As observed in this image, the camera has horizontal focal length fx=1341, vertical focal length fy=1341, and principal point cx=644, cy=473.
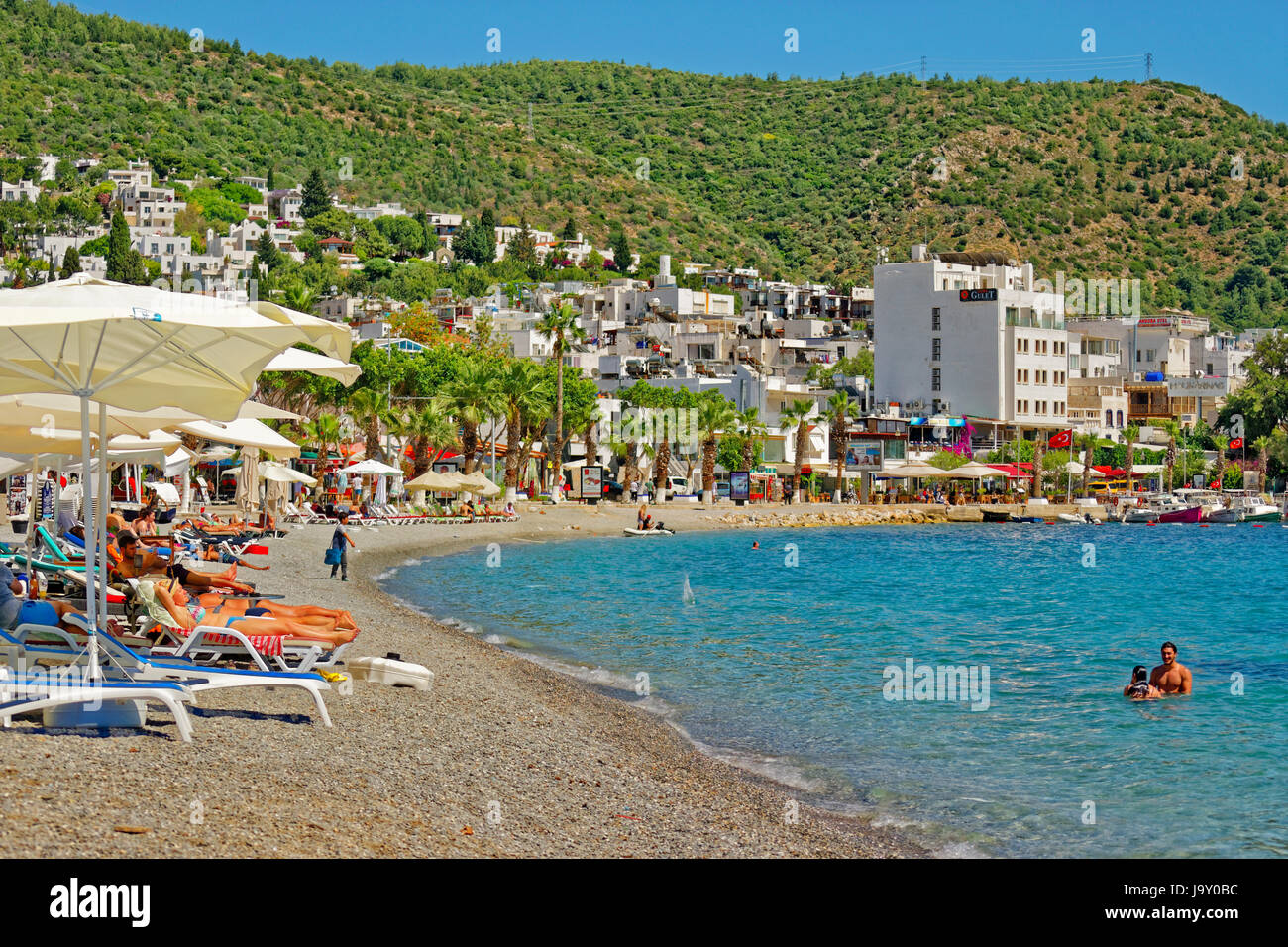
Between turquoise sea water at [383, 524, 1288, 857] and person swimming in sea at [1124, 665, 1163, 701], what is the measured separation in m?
0.25

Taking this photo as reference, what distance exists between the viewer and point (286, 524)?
4562 cm

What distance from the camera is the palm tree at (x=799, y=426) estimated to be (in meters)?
81.8

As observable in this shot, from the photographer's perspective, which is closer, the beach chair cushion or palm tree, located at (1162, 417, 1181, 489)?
the beach chair cushion

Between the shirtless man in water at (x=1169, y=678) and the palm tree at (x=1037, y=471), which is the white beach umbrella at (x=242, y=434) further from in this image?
the palm tree at (x=1037, y=471)

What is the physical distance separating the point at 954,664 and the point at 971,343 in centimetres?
7941

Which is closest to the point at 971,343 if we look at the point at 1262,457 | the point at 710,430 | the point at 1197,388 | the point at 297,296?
the point at 1262,457

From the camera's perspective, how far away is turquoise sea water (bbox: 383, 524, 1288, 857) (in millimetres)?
12312

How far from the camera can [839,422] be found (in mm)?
82312

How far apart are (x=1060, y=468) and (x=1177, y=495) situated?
298 inches

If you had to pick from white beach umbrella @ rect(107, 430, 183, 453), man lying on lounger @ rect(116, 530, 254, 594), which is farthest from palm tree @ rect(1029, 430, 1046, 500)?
man lying on lounger @ rect(116, 530, 254, 594)

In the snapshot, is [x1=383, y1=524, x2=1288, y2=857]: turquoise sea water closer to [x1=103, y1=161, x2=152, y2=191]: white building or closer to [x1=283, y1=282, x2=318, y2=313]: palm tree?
[x1=283, y1=282, x2=318, y2=313]: palm tree

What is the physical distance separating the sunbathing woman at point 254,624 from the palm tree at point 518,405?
163ft
